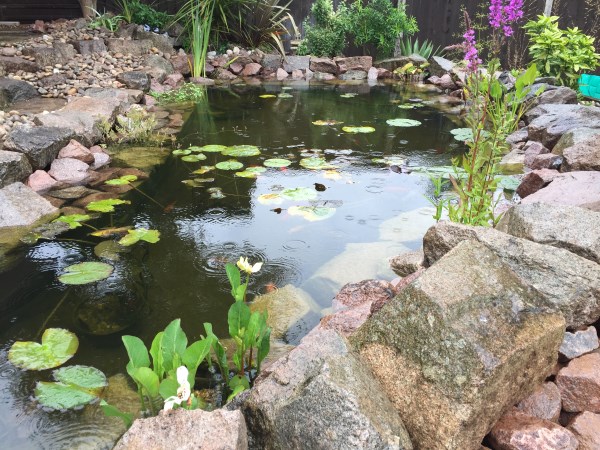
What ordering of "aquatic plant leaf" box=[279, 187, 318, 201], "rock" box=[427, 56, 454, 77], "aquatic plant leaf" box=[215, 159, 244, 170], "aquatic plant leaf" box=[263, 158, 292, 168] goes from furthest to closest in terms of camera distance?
1. "rock" box=[427, 56, 454, 77]
2. "aquatic plant leaf" box=[263, 158, 292, 168]
3. "aquatic plant leaf" box=[215, 159, 244, 170]
4. "aquatic plant leaf" box=[279, 187, 318, 201]

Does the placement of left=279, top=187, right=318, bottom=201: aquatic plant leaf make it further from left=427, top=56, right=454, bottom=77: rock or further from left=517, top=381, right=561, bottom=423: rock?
left=427, top=56, right=454, bottom=77: rock

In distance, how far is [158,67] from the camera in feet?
26.7

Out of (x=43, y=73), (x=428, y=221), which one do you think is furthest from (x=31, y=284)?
(x=43, y=73)

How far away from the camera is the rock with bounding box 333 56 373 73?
9.84 meters

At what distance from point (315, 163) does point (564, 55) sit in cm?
445

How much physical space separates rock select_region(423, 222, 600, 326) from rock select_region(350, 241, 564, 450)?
0.24 metres

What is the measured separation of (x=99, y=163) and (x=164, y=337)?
317 centimetres

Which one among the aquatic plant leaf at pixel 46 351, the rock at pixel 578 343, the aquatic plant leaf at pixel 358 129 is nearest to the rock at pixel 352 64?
the aquatic plant leaf at pixel 358 129

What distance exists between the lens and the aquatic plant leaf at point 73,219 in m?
3.34

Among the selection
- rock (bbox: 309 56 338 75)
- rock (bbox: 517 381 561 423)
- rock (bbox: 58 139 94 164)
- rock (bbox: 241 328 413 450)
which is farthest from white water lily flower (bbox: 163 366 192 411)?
rock (bbox: 309 56 338 75)

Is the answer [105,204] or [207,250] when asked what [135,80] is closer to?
[105,204]

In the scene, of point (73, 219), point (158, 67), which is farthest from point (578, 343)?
point (158, 67)

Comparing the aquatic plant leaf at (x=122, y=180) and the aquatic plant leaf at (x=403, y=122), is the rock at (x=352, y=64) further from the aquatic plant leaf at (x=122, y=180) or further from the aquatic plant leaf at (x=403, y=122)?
the aquatic plant leaf at (x=122, y=180)

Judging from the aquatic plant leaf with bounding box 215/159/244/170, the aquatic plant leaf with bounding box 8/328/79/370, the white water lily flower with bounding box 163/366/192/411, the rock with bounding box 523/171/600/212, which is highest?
the white water lily flower with bounding box 163/366/192/411
